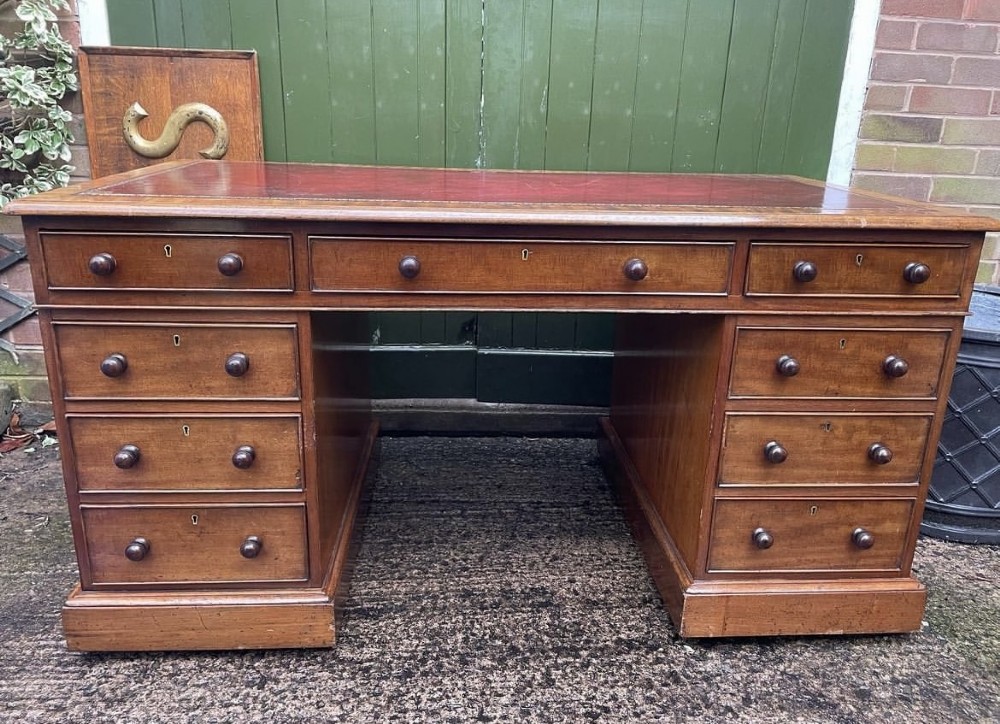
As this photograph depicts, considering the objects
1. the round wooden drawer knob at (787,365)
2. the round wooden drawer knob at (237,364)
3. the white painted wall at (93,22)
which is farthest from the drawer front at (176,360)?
the white painted wall at (93,22)

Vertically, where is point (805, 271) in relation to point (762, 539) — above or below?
above

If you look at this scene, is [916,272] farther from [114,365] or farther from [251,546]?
[114,365]

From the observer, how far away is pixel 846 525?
5.39 ft

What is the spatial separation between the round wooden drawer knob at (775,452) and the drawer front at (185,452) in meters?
1.03

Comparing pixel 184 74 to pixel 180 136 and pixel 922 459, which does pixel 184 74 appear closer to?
pixel 180 136

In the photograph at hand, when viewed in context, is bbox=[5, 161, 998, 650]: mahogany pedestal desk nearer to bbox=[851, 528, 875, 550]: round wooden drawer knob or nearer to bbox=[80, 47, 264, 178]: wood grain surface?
bbox=[851, 528, 875, 550]: round wooden drawer knob

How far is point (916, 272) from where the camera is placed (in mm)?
1472

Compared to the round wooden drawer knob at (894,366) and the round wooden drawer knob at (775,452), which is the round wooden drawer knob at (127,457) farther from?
the round wooden drawer knob at (894,366)

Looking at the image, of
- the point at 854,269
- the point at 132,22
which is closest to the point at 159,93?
the point at 132,22

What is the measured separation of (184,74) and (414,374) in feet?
4.15

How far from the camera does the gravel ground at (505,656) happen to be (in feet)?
4.81

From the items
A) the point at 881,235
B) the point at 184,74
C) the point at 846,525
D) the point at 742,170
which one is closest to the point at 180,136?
the point at 184,74

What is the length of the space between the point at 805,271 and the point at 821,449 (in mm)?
421

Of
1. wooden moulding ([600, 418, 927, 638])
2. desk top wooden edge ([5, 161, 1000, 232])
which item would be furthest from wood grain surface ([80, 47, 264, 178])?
wooden moulding ([600, 418, 927, 638])
